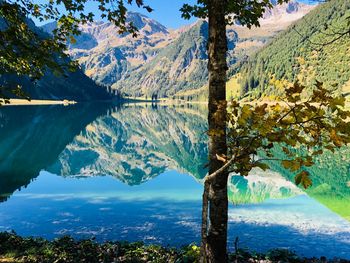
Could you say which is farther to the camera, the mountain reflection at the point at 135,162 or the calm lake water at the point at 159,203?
the mountain reflection at the point at 135,162

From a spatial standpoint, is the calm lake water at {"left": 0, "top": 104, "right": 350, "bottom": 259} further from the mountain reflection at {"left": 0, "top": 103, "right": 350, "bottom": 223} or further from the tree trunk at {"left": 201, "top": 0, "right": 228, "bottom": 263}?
the tree trunk at {"left": 201, "top": 0, "right": 228, "bottom": 263}

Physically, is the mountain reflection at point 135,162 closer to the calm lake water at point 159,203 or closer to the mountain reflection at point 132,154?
the mountain reflection at point 132,154

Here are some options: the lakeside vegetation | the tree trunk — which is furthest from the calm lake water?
the tree trunk

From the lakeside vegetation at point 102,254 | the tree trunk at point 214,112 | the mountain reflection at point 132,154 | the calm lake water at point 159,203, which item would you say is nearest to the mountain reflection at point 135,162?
the mountain reflection at point 132,154

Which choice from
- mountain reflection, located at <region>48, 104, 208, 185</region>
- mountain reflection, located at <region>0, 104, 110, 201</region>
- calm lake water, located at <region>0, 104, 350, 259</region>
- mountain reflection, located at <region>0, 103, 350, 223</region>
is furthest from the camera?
mountain reflection, located at <region>48, 104, 208, 185</region>

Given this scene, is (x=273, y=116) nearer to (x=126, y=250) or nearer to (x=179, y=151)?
(x=126, y=250)

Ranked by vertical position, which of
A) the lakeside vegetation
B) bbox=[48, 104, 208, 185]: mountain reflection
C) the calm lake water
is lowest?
the calm lake water

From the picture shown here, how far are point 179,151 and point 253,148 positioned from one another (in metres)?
79.9

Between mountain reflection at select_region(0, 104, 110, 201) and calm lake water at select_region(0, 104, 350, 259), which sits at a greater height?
mountain reflection at select_region(0, 104, 110, 201)

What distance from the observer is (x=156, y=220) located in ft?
92.2

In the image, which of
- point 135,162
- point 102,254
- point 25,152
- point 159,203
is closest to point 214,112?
point 102,254

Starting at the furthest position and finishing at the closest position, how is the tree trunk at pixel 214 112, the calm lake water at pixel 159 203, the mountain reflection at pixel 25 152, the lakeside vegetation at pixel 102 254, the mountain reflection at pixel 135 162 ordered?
the mountain reflection at pixel 25 152
the mountain reflection at pixel 135 162
the calm lake water at pixel 159 203
the lakeside vegetation at pixel 102 254
the tree trunk at pixel 214 112

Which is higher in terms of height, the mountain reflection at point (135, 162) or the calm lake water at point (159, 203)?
the mountain reflection at point (135, 162)

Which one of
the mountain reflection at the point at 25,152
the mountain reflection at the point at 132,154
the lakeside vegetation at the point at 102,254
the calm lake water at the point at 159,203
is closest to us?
the lakeside vegetation at the point at 102,254
